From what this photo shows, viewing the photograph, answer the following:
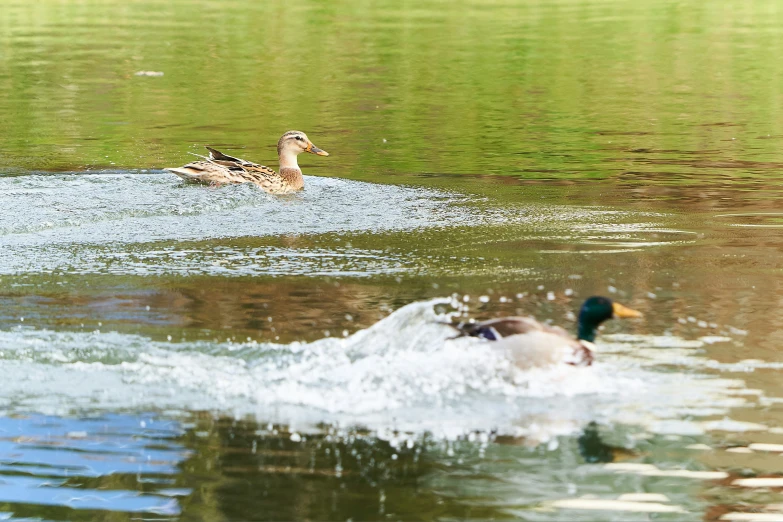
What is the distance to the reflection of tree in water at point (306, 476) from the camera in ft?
19.5

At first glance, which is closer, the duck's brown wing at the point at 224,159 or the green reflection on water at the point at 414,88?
the duck's brown wing at the point at 224,159

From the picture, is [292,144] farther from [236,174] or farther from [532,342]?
[532,342]

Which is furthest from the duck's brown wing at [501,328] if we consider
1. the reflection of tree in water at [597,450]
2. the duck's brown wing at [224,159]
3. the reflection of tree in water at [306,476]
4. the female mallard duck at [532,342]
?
the duck's brown wing at [224,159]

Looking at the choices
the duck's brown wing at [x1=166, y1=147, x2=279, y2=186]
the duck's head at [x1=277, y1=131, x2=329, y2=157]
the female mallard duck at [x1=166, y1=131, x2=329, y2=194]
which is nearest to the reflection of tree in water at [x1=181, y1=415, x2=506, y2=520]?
the female mallard duck at [x1=166, y1=131, x2=329, y2=194]

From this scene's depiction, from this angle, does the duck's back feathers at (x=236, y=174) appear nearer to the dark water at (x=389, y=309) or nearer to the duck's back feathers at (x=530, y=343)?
the dark water at (x=389, y=309)

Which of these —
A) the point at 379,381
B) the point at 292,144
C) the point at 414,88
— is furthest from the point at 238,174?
the point at 414,88

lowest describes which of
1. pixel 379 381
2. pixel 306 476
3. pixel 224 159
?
pixel 306 476

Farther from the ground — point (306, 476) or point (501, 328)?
point (501, 328)

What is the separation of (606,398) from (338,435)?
163cm

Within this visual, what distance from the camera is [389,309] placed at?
9414 mm

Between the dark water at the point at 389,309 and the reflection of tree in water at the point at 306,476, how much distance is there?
0.7 inches

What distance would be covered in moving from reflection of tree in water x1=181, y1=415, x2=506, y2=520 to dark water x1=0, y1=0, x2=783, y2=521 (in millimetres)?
18

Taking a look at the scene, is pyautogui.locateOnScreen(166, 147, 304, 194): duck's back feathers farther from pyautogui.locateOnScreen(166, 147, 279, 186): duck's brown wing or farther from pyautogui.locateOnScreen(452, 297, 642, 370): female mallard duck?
pyautogui.locateOnScreen(452, 297, 642, 370): female mallard duck

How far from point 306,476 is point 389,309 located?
10.5ft
